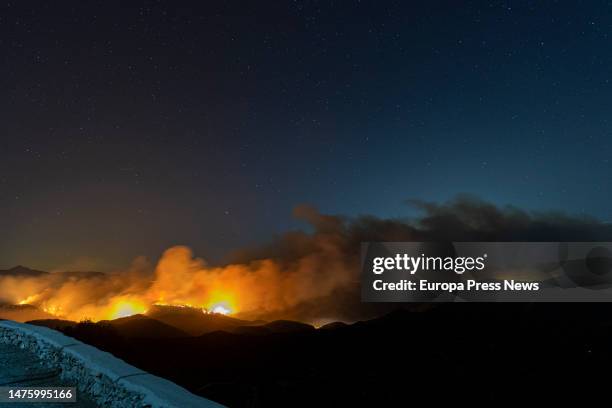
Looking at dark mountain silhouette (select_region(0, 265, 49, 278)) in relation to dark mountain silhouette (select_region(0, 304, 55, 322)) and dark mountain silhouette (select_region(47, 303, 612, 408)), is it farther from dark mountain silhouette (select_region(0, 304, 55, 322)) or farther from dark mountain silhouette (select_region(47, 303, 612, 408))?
dark mountain silhouette (select_region(47, 303, 612, 408))

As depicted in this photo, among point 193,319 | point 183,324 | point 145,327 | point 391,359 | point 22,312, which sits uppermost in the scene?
point 22,312

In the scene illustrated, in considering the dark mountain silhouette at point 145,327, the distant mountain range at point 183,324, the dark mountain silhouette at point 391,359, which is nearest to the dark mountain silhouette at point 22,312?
the distant mountain range at point 183,324

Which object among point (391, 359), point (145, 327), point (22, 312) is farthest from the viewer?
point (22, 312)

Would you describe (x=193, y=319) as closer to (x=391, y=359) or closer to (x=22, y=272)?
(x=391, y=359)

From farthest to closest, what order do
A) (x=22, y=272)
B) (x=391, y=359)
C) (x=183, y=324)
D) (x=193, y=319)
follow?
(x=22, y=272) → (x=193, y=319) → (x=183, y=324) → (x=391, y=359)

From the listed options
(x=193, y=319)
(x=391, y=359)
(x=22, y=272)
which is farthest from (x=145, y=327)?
(x=22, y=272)

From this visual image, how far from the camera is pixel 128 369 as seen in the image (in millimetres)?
7254

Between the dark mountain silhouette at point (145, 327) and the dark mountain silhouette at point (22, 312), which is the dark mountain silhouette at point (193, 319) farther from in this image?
the dark mountain silhouette at point (22, 312)

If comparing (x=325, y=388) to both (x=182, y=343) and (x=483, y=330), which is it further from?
(x=483, y=330)

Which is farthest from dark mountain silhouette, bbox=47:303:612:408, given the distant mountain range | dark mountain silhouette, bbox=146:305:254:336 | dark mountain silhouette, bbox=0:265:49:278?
dark mountain silhouette, bbox=0:265:49:278

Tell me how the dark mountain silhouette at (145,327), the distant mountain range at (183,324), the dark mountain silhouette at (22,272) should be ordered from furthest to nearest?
the dark mountain silhouette at (22,272) < the distant mountain range at (183,324) < the dark mountain silhouette at (145,327)

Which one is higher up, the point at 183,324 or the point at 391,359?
the point at 183,324

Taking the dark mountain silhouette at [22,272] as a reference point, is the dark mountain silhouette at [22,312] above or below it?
below

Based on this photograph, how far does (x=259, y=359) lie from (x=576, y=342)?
22.0 meters
